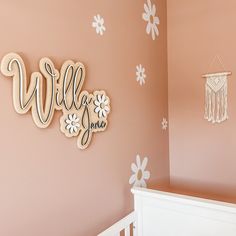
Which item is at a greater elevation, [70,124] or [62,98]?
[62,98]

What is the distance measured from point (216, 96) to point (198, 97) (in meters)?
0.14

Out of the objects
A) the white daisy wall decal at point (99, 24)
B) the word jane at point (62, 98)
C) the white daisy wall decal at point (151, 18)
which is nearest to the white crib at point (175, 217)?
the word jane at point (62, 98)

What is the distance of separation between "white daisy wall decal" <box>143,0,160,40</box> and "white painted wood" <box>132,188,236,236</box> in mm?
1128

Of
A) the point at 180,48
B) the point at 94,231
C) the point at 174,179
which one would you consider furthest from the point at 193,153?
the point at 94,231

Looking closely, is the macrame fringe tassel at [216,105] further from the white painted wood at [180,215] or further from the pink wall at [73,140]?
the white painted wood at [180,215]

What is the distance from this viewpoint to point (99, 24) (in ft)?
5.03

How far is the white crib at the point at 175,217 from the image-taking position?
4.42 ft

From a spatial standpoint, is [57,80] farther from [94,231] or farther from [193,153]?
[193,153]

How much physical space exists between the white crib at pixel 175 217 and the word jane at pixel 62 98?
50 cm

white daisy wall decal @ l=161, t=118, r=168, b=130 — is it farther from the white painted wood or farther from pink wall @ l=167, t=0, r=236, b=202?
the white painted wood

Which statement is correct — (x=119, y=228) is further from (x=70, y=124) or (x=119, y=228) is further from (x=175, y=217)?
(x=70, y=124)

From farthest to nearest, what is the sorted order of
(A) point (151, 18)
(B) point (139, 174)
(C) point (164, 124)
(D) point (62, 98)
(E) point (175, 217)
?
1. (C) point (164, 124)
2. (A) point (151, 18)
3. (B) point (139, 174)
4. (E) point (175, 217)
5. (D) point (62, 98)

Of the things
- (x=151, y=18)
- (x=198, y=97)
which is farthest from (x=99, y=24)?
(x=198, y=97)

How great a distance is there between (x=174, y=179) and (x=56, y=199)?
3.80 ft
